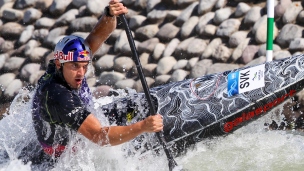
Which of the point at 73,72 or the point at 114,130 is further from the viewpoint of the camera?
the point at 73,72

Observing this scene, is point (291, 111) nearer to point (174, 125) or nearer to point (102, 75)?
point (174, 125)

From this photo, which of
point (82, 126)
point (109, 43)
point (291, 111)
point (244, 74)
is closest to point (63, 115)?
point (82, 126)

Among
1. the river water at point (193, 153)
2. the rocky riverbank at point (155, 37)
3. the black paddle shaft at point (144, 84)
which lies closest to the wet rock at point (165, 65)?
the rocky riverbank at point (155, 37)

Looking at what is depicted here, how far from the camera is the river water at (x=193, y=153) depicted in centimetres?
552

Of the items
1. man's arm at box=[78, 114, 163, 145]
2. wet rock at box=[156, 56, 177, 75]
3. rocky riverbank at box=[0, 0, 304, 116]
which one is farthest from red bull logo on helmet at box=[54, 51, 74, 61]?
wet rock at box=[156, 56, 177, 75]

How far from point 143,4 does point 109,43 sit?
0.73 metres

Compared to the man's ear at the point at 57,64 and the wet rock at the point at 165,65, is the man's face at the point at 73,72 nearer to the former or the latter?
the man's ear at the point at 57,64

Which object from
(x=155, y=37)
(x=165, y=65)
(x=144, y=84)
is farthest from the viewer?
(x=155, y=37)

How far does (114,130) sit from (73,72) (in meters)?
0.55

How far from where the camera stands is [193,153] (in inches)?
247

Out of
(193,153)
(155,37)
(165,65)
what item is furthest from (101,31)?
(155,37)

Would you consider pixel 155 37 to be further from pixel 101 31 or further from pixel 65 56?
pixel 65 56

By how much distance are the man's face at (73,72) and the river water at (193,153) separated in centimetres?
48

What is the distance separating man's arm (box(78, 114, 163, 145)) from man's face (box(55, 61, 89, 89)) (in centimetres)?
34
